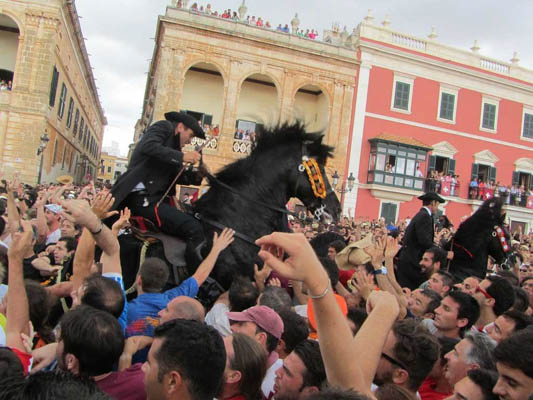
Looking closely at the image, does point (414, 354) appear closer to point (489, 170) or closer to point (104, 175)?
point (489, 170)

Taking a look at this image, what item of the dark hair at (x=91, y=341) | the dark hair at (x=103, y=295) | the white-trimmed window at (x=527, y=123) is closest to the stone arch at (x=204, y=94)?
the white-trimmed window at (x=527, y=123)

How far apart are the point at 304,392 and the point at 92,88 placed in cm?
5420

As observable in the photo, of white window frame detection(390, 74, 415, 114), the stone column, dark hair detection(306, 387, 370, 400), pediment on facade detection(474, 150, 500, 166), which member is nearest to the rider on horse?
dark hair detection(306, 387, 370, 400)

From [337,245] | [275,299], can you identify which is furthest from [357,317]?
[337,245]

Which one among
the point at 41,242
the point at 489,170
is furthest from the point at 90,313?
the point at 489,170

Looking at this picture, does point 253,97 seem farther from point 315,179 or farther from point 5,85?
point 315,179

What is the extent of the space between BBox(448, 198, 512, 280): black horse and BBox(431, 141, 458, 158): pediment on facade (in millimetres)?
24997

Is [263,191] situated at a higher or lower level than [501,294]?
higher

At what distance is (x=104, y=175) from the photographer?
108688mm

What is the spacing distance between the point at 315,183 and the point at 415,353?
274 cm

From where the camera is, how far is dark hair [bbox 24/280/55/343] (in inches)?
134

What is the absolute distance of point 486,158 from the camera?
32.6 metres

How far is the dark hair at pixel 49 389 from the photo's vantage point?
152 centimetres

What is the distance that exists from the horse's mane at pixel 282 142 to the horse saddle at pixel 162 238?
1.02m
